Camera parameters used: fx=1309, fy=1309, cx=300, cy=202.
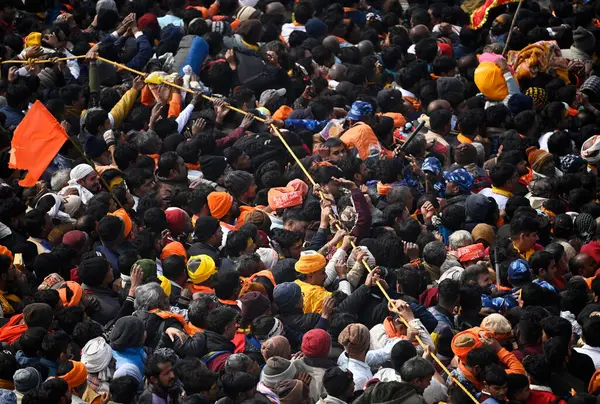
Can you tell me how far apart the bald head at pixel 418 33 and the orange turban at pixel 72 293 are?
790 centimetres

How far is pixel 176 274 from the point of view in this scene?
12195mm

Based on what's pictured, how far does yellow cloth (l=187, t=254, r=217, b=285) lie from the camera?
12.3 m

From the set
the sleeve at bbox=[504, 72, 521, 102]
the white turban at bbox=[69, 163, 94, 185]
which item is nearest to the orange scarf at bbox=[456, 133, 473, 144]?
the sleeve at bbox=[504, 72, 521, 102]

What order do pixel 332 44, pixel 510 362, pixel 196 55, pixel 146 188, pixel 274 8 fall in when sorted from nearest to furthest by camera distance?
pixel 510 362
pixel 146 188
pixel 196 55
pixel 332 44
pixel 274 8

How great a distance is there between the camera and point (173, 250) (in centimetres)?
1266

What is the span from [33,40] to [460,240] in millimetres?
6765

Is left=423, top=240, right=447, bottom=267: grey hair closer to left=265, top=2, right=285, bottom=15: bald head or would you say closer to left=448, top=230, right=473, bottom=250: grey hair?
left=448, top=230, right=473, bottom=250: grey hair

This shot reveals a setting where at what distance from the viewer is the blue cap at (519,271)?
1227 centimetres

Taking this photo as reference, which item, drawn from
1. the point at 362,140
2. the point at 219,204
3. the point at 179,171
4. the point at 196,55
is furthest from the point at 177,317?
the point at 196,55

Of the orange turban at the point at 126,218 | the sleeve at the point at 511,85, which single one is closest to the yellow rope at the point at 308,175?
the orange turban at the point at 126,218

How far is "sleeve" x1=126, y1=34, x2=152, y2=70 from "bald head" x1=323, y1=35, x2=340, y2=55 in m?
2.34

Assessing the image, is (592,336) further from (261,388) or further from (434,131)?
(434,131)

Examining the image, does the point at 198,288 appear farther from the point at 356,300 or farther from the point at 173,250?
the point at 356,300

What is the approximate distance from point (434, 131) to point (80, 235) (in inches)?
187
